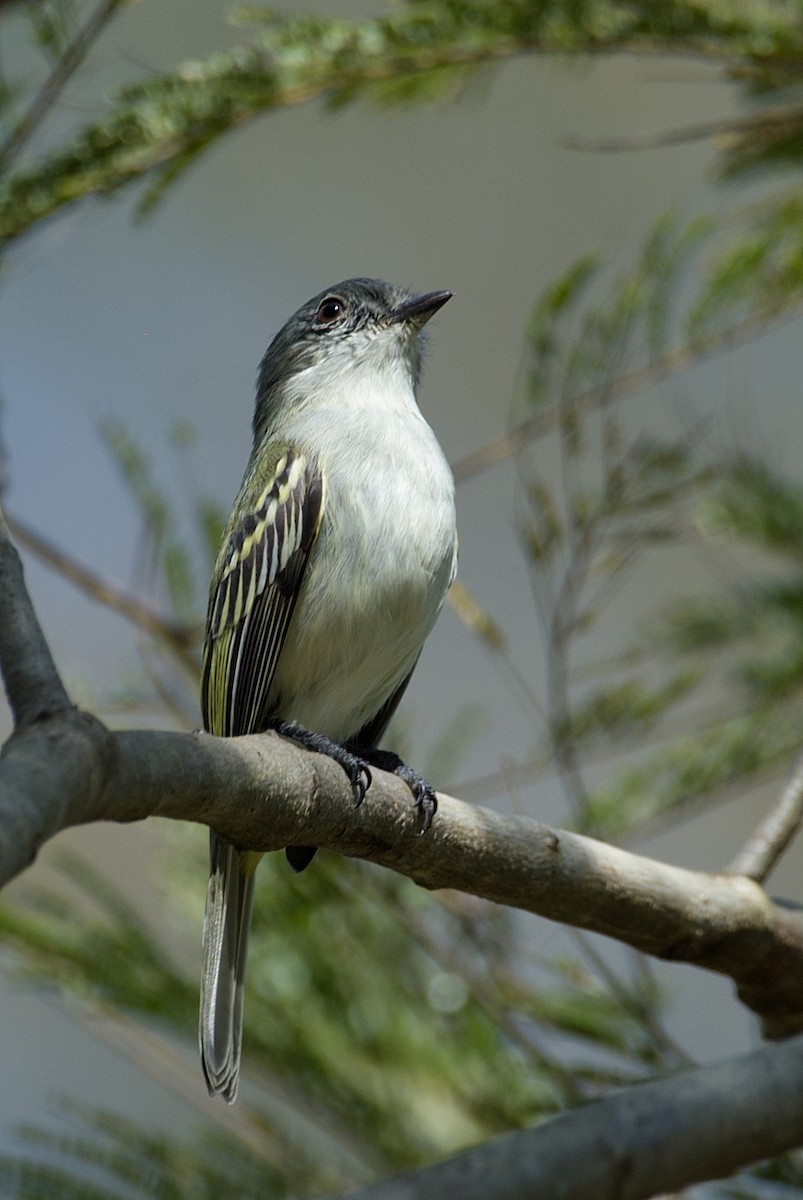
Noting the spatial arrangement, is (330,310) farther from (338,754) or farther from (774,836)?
(774,836)

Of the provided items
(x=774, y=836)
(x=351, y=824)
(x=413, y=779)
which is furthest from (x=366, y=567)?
(x=774, y=836)

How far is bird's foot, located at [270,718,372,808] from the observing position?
8.54 ft

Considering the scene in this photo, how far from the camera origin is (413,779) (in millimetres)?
2902

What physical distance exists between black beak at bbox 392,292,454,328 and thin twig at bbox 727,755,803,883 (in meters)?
1.65

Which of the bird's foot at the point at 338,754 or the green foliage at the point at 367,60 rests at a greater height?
the green foliage at the point at 367,60

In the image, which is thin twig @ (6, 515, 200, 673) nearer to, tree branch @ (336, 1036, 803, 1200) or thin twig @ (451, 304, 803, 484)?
thin twig @ (451, 304, 803, 484)

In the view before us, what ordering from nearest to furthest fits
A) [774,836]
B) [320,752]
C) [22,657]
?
[22,657] → [320,752] → [774,836]

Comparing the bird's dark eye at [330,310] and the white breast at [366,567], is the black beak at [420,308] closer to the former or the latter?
the bird's dark eye at [330,310]

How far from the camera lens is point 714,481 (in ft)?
13.2

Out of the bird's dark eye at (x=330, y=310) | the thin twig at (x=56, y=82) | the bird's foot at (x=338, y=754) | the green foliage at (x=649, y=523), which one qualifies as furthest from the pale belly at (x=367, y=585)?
the thin twig at (x=56, y=82)

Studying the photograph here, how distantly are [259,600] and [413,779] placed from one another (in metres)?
0.70

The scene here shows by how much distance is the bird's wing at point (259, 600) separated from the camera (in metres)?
3.35

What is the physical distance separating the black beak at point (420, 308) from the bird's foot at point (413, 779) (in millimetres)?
1232

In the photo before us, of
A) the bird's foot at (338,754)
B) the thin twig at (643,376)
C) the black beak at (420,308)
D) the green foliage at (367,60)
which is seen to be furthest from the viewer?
the black beak at (420,308)
